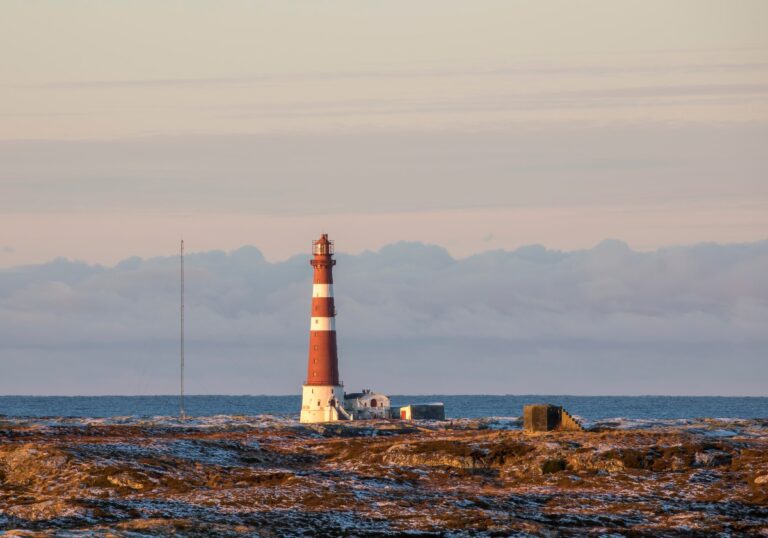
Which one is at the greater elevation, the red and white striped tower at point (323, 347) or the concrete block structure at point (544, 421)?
the red and white striped tower at point (323, 347)

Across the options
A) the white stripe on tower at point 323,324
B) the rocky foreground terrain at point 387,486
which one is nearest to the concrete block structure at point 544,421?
the rocky foreground terrain at point 387,486

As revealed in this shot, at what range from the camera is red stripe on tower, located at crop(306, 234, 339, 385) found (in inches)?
4658

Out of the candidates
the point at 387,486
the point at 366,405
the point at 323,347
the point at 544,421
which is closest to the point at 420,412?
the point at 366,405

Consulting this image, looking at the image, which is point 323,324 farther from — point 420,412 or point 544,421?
point 544,421

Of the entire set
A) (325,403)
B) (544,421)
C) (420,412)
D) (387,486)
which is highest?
(325,403)

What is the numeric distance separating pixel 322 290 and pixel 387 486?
53302 millimetres

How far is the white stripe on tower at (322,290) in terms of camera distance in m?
118

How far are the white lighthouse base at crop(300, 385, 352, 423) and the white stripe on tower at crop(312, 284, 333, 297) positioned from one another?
7.81m

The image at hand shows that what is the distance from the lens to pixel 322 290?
118 metres

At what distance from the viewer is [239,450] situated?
79250mm

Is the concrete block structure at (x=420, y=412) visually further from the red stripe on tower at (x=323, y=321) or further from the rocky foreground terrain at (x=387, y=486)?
the rocky foreground terrain at (x=387, y=486)

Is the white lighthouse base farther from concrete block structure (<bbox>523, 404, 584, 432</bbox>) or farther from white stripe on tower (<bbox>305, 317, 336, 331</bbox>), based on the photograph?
concrete block structure (<bbox>523, 404, 584, 432</bbox>)

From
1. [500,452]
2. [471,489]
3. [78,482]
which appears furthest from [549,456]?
[78,482]

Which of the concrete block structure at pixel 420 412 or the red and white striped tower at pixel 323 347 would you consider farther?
the concrete block structure at pixel 420 412
